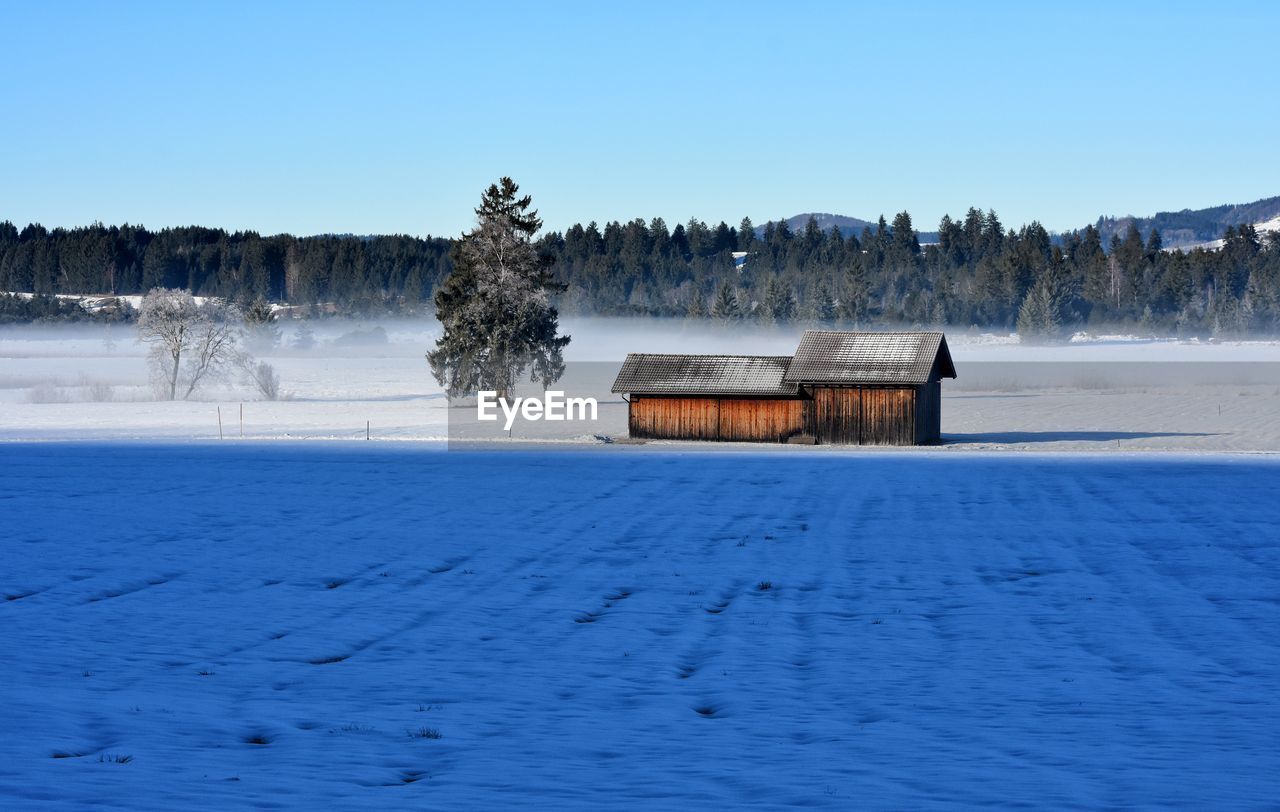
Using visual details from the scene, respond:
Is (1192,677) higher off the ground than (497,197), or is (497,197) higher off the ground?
(497,197)

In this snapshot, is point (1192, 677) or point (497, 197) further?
point (497, 197)

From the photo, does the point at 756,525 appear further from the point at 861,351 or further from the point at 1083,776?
the point at 861,351

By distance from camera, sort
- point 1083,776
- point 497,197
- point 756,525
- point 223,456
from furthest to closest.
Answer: point 497,197 → point 223,456 → point 756,525 → point 1083,776

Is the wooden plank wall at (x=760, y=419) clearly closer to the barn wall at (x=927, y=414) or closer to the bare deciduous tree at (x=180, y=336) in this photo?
the barn wall at (x=927, y=414)

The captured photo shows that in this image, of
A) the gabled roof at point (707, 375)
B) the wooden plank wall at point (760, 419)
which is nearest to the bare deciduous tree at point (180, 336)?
the gabled roof at point (707, 375)

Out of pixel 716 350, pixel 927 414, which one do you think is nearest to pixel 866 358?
pixel 927 414

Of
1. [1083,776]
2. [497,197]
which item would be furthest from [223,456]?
[1083,776]

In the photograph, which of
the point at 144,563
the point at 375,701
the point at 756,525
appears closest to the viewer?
the point at 375,701

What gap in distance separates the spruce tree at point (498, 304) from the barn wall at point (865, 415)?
74.8 feet

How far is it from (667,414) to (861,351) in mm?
7896

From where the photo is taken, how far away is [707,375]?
170 ft

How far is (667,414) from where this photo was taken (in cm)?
5188

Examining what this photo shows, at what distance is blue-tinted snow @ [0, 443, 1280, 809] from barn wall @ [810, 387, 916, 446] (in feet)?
61.4

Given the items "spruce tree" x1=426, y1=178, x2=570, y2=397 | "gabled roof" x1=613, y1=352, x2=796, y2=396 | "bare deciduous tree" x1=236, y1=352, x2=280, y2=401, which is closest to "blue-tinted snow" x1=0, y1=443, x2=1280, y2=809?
"gabled roof" x1=613, y1=352, x2=796, y2=396
